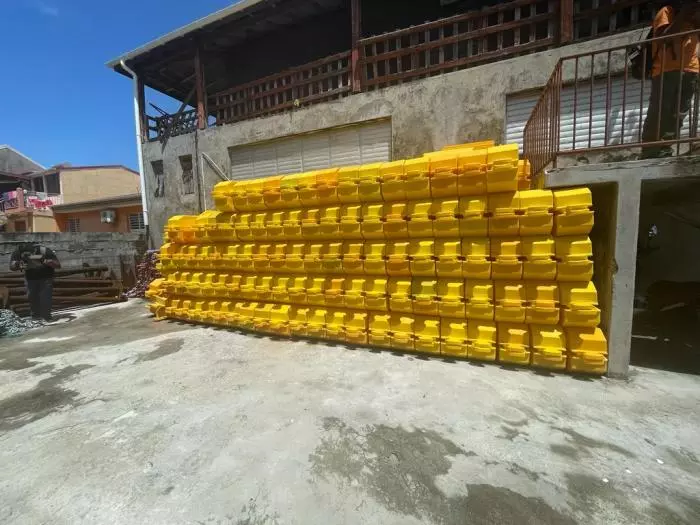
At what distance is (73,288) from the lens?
939 centimetres

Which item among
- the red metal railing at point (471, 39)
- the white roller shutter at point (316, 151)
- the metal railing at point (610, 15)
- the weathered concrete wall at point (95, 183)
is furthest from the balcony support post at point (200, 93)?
the weathered concrete wall at point (95, 183)

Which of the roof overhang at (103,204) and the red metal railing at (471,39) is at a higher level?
the red metal railing at (471,39)

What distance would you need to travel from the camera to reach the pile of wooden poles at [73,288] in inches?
321

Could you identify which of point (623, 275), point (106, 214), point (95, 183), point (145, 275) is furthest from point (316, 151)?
point (95, 183)

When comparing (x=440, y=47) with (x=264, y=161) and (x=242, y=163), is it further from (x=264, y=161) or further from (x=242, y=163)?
(x=242, y=163)

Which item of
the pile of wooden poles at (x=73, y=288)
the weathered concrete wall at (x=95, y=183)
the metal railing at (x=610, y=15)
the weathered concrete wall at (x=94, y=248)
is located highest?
the weathered concrete wall at (x=95, y=183)

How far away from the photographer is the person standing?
380 centimetres

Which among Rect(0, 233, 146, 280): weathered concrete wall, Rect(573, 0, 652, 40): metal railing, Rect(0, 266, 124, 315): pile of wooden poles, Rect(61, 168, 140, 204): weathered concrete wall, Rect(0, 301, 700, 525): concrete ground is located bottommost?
Rect(0, 301, 700, 525): concrete ground

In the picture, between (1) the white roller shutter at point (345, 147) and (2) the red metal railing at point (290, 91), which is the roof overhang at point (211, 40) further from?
(1) the white roller shutter at point (345, 147)

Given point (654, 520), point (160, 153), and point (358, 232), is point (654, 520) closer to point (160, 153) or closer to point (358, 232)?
point (358, 232)

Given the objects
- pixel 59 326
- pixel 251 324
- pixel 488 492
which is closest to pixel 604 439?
pixel 488 492

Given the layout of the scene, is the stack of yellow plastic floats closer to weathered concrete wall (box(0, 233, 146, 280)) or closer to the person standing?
the person standing

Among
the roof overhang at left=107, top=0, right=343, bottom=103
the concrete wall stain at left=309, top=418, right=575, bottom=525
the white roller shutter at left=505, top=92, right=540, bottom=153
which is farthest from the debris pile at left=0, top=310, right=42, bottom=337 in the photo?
the white roller shutter at left=505, top=92, right=540, bottom=153

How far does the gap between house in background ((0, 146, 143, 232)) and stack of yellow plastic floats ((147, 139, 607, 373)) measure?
21.3m
